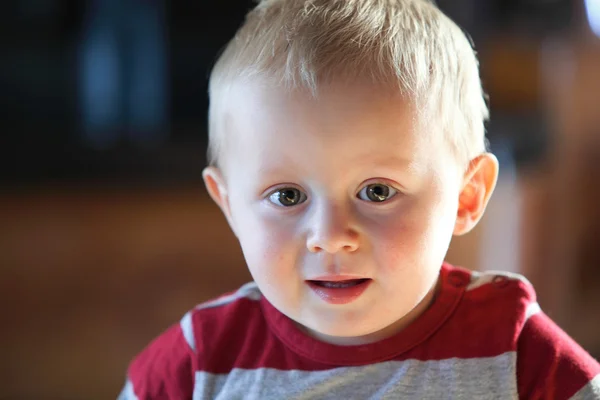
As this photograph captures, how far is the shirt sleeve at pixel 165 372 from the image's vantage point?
2.40 feet

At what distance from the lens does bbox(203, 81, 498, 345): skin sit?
618 millimetres

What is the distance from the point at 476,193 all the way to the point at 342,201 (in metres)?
0.16

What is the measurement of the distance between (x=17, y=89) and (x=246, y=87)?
4.90 feet

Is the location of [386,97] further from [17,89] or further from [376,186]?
[17,89]

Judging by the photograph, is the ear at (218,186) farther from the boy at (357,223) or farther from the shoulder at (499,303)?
the shoulder at (499,303)

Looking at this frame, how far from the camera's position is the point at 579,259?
2.18 m

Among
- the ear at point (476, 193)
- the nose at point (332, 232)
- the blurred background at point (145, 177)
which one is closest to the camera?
the nose at point (332, 232)

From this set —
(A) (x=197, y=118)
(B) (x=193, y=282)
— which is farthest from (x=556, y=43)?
(B) (x=193, y=282)

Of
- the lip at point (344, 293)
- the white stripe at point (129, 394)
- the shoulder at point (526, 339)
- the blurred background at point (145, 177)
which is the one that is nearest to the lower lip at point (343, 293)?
the lip at point (344, 293)

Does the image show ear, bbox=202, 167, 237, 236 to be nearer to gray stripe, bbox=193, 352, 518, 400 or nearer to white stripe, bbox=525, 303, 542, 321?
gray stripe, bbox=193, 352, 518, 400

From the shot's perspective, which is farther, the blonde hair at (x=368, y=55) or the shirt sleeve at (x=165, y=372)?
the shirt sleeve at (x=165, y=372)

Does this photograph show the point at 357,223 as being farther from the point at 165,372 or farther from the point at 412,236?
the point at 165,372

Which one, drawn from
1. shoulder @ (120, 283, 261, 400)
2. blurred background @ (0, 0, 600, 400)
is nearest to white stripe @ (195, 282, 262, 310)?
shoulder @ (120, 283, 261, 400)

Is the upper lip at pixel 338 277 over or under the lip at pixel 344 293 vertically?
over
